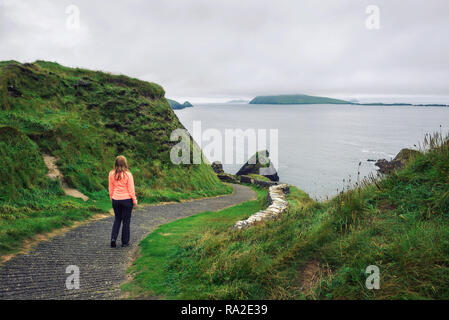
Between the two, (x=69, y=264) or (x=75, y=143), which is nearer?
(x=69, y=264)

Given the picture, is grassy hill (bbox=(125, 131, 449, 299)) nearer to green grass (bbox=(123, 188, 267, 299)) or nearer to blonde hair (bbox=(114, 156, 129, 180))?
green grass (bbox=(123, 188, 267, 299))

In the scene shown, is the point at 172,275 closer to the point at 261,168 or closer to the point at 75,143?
the point at 75,143

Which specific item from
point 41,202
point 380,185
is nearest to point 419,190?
point 380,185

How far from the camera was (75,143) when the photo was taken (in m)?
17.9

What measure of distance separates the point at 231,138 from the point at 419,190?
10280 cm

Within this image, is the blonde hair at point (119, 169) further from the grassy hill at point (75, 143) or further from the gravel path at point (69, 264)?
the grassy hill at point (75, 143)

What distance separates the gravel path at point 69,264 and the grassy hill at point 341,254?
59 cm

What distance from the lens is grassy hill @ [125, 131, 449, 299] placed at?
147 inches

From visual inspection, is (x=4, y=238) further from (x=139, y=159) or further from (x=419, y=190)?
(x=139, y=159)

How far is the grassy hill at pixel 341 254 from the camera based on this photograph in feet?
12.3

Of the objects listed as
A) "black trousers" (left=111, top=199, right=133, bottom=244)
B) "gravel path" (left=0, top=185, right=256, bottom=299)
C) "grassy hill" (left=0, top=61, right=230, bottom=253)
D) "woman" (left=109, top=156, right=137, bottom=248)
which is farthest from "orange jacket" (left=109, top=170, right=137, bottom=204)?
"grassy hill" (left=0, top=61, right=230, bottom=253)

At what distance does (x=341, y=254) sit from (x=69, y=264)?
20.6ft

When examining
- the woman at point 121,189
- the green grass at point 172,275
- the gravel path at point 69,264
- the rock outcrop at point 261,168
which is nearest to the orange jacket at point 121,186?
the woman at point 121,189

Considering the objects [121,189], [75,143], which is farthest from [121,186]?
[75,143]
